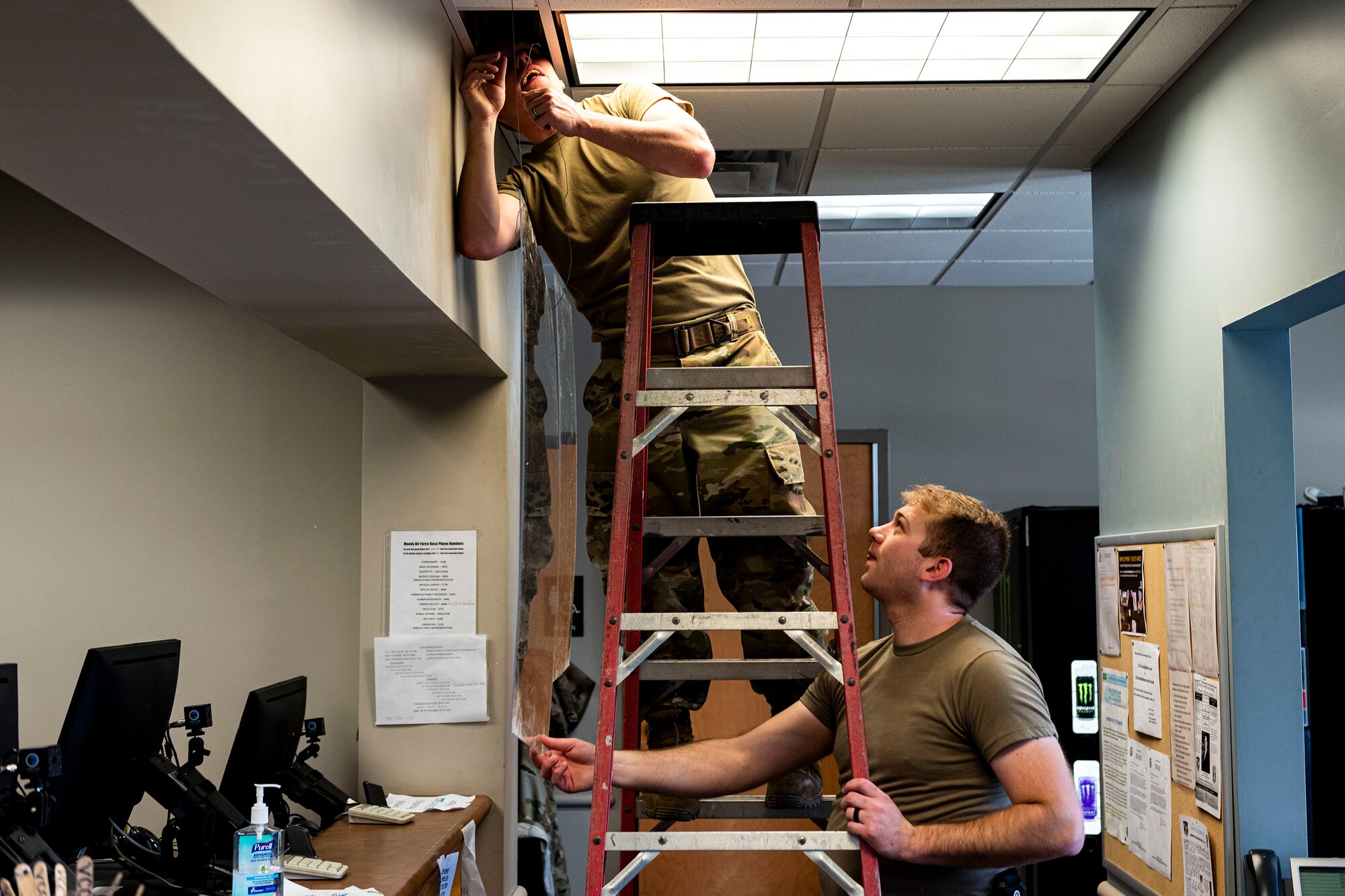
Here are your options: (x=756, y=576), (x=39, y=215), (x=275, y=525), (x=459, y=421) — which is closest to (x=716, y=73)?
(x=459, y=421)

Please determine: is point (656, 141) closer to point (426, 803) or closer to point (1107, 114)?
point (1107, 114)

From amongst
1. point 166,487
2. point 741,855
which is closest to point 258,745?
point 166,487

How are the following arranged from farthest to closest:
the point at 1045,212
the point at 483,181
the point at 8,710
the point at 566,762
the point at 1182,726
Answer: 1. the point at 1045,212
2. the point at 1182,726
3. the point at 483,181
4. the point at 566,762
5. the point at 8,710

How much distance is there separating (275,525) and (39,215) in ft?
4.03

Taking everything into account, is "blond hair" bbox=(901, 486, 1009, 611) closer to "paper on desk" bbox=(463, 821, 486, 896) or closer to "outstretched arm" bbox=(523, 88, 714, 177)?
"outstretched arm" bbox=(523, 88, 714, 177)

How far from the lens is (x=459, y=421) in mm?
2795

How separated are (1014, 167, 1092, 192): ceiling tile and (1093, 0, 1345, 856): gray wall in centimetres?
45

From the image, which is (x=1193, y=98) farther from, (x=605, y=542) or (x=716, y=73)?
(x=605, y=542)

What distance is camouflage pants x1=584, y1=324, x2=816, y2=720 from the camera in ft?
6.59

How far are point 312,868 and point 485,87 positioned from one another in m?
1.48

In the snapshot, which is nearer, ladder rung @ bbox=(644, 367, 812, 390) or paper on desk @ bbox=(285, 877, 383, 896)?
ladder rung @ bbox=(644, 367, 812, 390)

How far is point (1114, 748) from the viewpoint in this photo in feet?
9.99

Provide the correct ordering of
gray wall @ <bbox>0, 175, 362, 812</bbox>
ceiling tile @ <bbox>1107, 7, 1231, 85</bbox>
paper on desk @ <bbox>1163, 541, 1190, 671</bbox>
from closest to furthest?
ceiling tile @ <bbox>1107, 7, 1231, 85</bbox>, paper on desk @ <bbox>1163, 541, 1190, 671</bbox>, gray wall @ <bbox>0, 175, 362, 812</bbox>

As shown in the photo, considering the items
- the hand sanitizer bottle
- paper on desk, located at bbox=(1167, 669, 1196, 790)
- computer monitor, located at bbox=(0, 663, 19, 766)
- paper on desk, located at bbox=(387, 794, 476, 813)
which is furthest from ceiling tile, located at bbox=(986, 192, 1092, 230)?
computer monitor, located at bbox=(0, 663, 19, 766)
